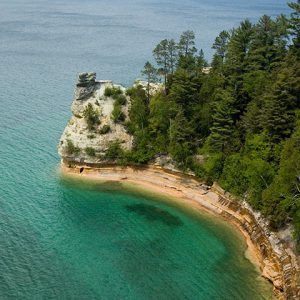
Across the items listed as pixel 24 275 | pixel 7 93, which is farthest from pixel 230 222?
pixel 7 93

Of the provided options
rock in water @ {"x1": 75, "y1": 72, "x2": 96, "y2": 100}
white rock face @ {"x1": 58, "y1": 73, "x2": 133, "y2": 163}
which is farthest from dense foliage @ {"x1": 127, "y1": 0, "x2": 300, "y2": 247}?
rock in water @ {"x1": 75, "y1": 72, "x2": 96, "y2": 100}

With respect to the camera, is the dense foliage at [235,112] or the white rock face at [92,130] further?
the white rock face at [92,130]

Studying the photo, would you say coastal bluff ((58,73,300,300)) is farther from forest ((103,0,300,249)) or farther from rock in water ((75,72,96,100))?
forest ((103,0,300,249))

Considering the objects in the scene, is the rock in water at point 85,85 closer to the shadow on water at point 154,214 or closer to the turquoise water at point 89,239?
the turquoise water at point 89,239

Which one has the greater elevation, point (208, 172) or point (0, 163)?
point (208, 172)

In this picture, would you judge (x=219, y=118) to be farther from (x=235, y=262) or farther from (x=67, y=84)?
(x=67, y=84)

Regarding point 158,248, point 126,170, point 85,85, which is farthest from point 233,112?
point 85,85

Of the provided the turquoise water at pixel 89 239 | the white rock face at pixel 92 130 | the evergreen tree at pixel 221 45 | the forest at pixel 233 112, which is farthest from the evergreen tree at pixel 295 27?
the turquoise water at pixel 89 239
